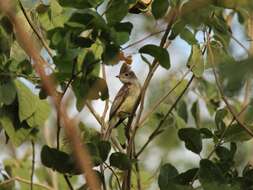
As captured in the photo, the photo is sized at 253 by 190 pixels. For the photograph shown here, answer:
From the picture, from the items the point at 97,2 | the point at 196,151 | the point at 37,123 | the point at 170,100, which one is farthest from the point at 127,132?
the point at 170,100

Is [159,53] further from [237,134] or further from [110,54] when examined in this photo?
[237,134]

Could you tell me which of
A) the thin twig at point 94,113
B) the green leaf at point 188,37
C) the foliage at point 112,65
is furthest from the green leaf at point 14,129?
the green leaf at point 188,37

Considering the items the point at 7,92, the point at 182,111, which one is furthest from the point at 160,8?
the point at 182,111

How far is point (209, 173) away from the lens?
2.28m

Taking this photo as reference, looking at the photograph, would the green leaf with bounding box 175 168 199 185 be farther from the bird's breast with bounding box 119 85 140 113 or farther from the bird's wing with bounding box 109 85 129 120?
the bird's wing with bounding box 109 85 129 120

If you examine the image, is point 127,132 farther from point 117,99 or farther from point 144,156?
point 144,156

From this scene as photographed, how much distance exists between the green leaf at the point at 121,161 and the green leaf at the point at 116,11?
0.48 metres

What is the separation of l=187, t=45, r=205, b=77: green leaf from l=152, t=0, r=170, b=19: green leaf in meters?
0.36

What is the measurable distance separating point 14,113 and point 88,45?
86 cm

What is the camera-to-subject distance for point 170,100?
3766mm

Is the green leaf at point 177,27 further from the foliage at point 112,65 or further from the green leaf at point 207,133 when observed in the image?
the green leaf at point 207,133

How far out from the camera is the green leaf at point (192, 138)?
243 cm

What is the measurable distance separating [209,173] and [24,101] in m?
0.89

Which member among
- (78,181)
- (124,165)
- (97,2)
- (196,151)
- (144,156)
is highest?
(97,2)
